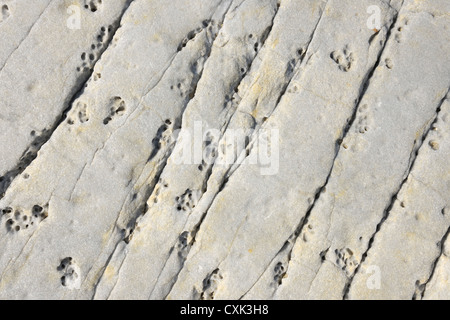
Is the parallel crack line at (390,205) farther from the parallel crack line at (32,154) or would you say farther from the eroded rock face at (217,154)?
the parallel crack line at (32,154)

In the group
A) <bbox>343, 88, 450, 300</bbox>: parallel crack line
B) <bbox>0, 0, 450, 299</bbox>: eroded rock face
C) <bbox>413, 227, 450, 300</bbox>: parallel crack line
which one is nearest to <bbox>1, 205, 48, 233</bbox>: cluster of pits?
<bbox>0, 0, 450, 299</bbox>: eroded rock face

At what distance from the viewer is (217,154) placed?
131 inches

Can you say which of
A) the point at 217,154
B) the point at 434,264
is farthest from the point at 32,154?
the point at 434,264

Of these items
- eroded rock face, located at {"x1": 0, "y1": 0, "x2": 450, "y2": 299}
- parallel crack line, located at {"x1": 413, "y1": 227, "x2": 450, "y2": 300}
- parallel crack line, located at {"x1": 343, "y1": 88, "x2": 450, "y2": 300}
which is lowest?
parallel crack line, located at {"x1": 413, "y1": 227, "x2": 450, "y2": 300}

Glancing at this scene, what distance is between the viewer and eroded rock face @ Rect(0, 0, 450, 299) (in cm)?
317

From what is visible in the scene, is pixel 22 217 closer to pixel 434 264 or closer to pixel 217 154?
pixel 217 154

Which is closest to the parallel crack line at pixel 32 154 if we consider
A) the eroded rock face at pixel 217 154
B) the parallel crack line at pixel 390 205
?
the eroded rock face at pixel 217 154

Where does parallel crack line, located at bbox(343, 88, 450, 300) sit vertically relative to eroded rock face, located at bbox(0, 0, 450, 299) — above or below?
below

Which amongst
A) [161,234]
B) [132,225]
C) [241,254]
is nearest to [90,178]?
[132,225]

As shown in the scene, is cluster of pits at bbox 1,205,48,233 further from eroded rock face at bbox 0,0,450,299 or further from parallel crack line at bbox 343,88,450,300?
parallel crack line at bbox 343,88,450,300

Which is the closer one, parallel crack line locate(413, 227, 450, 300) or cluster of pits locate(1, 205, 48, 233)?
cluster of pits locate(1, 205, 48, 233)

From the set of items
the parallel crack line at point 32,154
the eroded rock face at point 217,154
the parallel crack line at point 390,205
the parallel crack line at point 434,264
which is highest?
the parallel crack line at point 32,154

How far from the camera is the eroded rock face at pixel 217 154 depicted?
3.17 m
